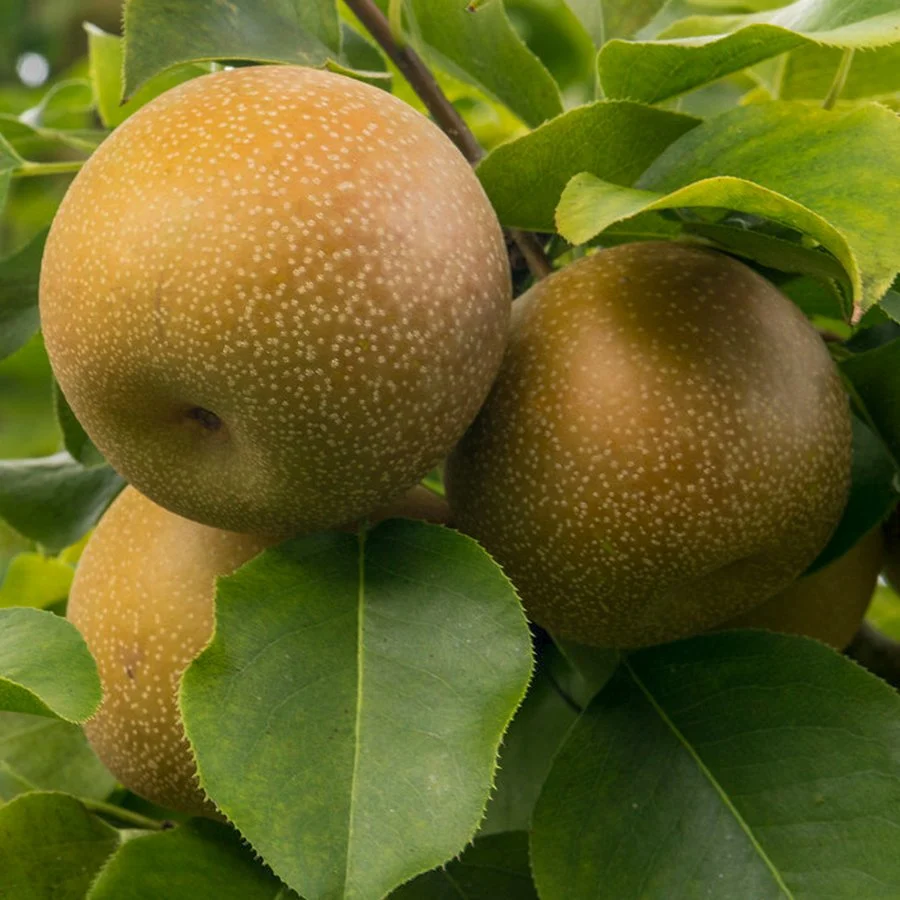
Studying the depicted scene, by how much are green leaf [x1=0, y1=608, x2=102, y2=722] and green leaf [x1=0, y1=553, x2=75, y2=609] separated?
0.56 meters

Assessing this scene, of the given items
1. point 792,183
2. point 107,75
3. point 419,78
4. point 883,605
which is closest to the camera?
point 792,183

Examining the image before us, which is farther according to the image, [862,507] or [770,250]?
[862,507]

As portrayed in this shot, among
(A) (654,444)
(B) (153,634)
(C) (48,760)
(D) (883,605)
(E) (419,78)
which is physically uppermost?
(E) (419,78)

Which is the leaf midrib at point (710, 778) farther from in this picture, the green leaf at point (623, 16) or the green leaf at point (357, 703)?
the green leaf at point (623, 16)

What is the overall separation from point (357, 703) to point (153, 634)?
8.0 inches

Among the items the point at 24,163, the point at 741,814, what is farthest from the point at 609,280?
the point at 24,163

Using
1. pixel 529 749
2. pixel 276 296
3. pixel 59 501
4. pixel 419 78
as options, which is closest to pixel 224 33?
pixel 419 78

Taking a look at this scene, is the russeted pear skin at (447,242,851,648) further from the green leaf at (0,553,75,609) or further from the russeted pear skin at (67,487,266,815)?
the green leaf at (0,553,75,609)

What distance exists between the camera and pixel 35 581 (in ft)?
4.68

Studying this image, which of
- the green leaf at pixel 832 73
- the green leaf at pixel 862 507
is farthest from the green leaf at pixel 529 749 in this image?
the green leaf at pixel 832 73

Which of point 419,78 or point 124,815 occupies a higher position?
point 419,78

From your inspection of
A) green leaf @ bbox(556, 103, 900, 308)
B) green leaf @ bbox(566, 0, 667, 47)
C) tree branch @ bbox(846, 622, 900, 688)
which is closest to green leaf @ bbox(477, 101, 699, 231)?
green leaf @ bbox(556, 103, 900, 308)

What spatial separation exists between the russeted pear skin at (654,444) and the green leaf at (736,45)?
0.40 ft

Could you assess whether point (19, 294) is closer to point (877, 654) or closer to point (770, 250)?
point (770, 250)
